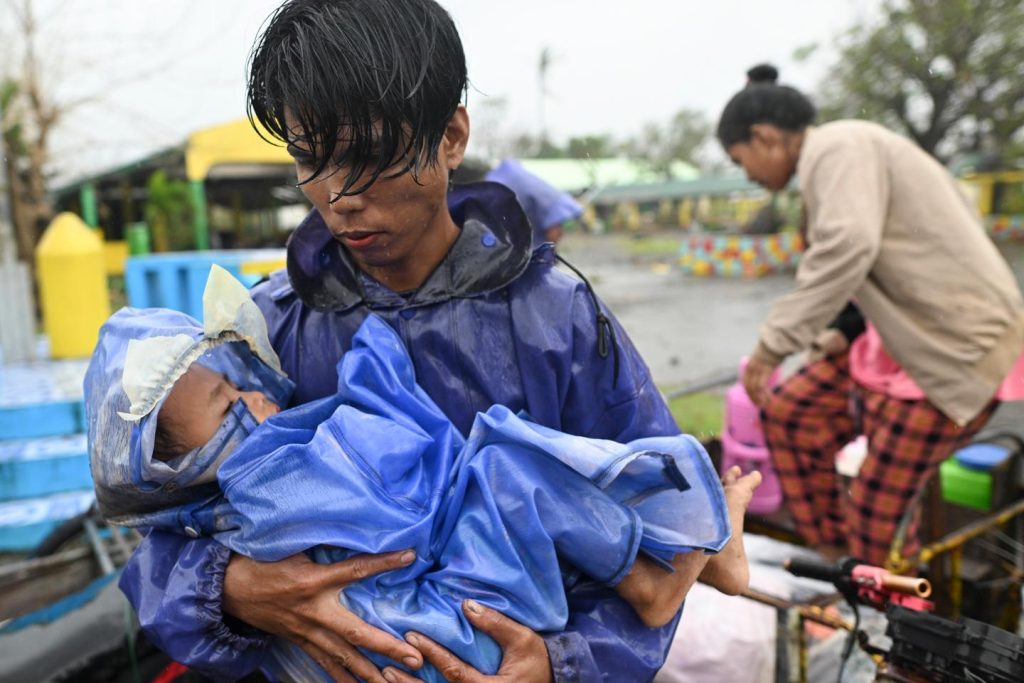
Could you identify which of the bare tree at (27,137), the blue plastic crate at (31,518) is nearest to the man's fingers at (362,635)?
the blue plastic crate at (31,518)

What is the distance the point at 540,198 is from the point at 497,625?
3217mm

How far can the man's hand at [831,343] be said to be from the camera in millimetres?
3195

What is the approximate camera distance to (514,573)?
111 cm

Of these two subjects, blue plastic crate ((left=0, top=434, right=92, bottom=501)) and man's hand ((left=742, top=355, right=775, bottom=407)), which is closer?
man's hand ((left=742, top=355, right=775, bottom=407))

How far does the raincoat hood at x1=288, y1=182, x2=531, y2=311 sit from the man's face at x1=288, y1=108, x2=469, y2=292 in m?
0.04

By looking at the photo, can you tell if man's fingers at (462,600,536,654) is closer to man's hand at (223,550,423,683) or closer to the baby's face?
man's hand at (223,550,423,683)

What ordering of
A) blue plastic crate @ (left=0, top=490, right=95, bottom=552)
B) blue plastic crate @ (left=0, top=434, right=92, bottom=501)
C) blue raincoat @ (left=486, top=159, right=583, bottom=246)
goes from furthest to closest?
blue plastic crate @ (left=0, top=434, right=92, bottom=501) < blue plastic crate @ (left=0, top=490, right=95, bottom=552) < blue raincoat @ (left=486, top=159, right=583, bottom=246)

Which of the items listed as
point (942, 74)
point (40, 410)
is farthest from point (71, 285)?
point (942, 74)

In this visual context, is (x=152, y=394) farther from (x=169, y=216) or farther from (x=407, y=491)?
(x=169, y=216)

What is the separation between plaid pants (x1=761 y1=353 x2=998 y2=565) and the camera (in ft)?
9.14

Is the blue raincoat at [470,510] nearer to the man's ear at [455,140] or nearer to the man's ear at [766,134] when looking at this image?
the man's ear at [455,140]

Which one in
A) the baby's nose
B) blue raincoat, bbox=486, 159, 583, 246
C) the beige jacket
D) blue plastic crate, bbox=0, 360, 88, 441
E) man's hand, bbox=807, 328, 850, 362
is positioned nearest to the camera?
the baby's nose

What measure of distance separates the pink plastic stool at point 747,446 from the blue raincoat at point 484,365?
2.57 m

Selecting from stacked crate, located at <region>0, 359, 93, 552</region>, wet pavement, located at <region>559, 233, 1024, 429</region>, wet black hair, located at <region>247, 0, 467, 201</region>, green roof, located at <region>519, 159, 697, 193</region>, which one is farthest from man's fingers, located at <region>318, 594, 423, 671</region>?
stacked crate, located at <region>0, 359, 93, 552</region>
